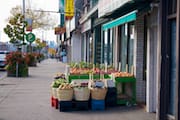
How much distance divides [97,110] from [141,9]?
293 cm

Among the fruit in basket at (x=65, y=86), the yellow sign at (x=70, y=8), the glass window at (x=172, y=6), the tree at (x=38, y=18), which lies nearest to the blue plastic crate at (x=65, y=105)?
the fruit in basket at (x=65, y=86)

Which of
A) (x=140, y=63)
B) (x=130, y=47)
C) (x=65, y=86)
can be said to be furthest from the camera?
(x=130, y=47)

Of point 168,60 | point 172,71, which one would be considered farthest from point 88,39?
point 172,71

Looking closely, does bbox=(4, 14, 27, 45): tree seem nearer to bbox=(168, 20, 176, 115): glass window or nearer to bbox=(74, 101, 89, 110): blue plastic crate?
bbox=(74, 101, 89, 110): blue plastic crate

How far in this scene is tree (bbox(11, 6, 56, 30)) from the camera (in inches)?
2699

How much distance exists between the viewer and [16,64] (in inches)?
1096

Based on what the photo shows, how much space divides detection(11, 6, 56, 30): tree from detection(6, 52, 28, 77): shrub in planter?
38.3 m

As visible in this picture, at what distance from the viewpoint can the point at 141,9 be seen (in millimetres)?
12258

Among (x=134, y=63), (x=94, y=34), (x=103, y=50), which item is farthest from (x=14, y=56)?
(x=134, y=63)

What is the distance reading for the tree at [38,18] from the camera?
225 feet

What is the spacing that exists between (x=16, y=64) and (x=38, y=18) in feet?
146

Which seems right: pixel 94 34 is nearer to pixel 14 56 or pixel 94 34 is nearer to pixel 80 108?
pixel 14 56

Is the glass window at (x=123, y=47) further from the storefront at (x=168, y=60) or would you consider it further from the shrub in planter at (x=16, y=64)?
the shrub in planter at (x=16, y=64)

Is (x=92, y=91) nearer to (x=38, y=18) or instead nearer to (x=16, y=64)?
(x=16, y=64)
